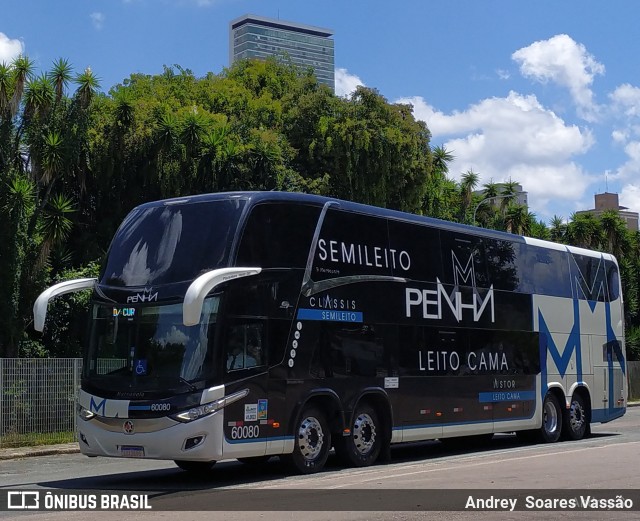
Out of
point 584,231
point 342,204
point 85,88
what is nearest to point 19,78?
point 85,88

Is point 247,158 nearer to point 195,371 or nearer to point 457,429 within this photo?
point 457,429

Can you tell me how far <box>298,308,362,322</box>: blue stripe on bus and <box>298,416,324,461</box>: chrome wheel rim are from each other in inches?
63.4

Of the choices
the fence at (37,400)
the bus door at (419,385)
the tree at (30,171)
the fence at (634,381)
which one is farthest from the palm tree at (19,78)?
the fence at (634,381)

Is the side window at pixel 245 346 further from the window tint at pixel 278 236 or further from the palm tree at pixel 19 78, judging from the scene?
the palm tree at pixel 19 78

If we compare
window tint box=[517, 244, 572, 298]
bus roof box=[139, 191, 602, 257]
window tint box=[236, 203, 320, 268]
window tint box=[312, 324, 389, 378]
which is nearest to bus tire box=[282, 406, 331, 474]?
window tint box=[312, 324, 389, 378]

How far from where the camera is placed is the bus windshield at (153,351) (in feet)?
44.8

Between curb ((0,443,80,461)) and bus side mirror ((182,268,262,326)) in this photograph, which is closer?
bus side mirror ((182,268,262,326))

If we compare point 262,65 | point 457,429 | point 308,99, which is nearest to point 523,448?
point 457,429

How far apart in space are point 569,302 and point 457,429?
5.67 m

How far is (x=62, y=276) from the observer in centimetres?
3059

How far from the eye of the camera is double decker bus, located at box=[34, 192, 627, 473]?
13.8m

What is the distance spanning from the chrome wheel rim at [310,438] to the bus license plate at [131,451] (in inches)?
103

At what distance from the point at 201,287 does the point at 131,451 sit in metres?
2.68

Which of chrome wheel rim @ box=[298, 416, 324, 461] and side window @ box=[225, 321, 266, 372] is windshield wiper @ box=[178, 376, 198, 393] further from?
chrome wheel rim @ box=[298, 416, 324, 461]
